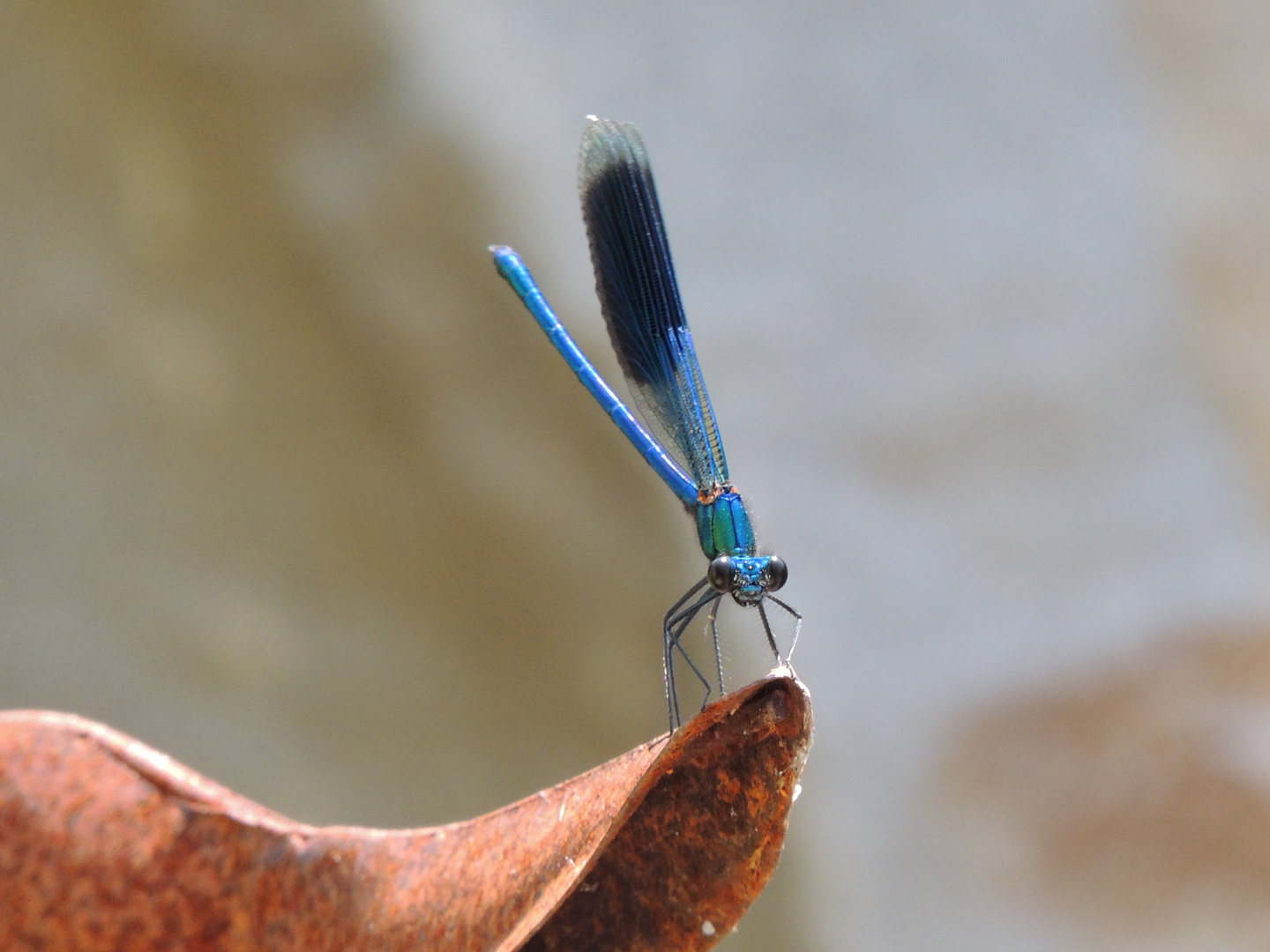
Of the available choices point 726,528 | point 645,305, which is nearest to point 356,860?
point 726,528

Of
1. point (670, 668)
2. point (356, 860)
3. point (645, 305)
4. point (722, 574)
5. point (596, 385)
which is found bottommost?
point (356, 860)

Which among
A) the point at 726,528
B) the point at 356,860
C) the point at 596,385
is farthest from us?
the point at 596,385

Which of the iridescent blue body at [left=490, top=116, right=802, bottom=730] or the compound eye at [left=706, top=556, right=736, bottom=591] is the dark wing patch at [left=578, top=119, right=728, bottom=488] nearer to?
the iridescent blue body at [left=490, top=116, right=802, bottom=730]

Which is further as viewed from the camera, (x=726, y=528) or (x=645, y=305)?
(x=645, y=305)

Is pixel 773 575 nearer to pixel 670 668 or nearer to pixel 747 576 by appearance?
pixel 747 576

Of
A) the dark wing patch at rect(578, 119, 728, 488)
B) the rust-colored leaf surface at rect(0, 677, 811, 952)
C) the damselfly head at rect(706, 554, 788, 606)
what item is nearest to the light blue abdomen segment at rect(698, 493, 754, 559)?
the damselfly head at rect(706, 554, 788, 606)

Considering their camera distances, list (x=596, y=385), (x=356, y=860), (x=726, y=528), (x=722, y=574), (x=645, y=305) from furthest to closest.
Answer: (x=596, y=385), (x=645, y=305), (x=726, y=528), (x=722, y=574), (x=356, y=860)
